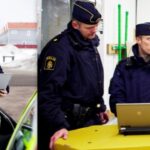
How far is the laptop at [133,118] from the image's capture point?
172cm

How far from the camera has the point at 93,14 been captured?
2150 millimetres

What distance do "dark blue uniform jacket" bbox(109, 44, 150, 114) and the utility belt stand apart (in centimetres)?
14

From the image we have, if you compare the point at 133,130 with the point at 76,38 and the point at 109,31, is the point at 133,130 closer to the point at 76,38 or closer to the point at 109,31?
the point at 76,38

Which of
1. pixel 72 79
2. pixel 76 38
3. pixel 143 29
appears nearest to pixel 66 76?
pixel 72 79

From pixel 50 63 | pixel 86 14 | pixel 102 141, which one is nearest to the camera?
pixel 102 141

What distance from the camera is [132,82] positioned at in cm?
226

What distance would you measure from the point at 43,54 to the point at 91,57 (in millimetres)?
324

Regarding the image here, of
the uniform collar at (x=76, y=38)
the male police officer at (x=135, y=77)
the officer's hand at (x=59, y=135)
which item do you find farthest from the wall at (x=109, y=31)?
the officer's hand at (x=59, y=135)

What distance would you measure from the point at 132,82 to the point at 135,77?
0.13ft

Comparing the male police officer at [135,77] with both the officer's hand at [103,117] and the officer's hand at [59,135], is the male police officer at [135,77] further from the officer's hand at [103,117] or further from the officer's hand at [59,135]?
the officer's hand at [59,135]

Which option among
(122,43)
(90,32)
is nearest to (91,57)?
(90,32)

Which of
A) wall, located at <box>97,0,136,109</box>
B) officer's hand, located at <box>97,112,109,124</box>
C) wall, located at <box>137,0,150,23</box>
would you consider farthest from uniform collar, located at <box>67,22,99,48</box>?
wall, located at <box>137,0,150,23</box>

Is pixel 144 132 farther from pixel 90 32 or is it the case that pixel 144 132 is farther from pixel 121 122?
pixel 90 32

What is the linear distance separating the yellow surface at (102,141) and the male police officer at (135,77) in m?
0.42
